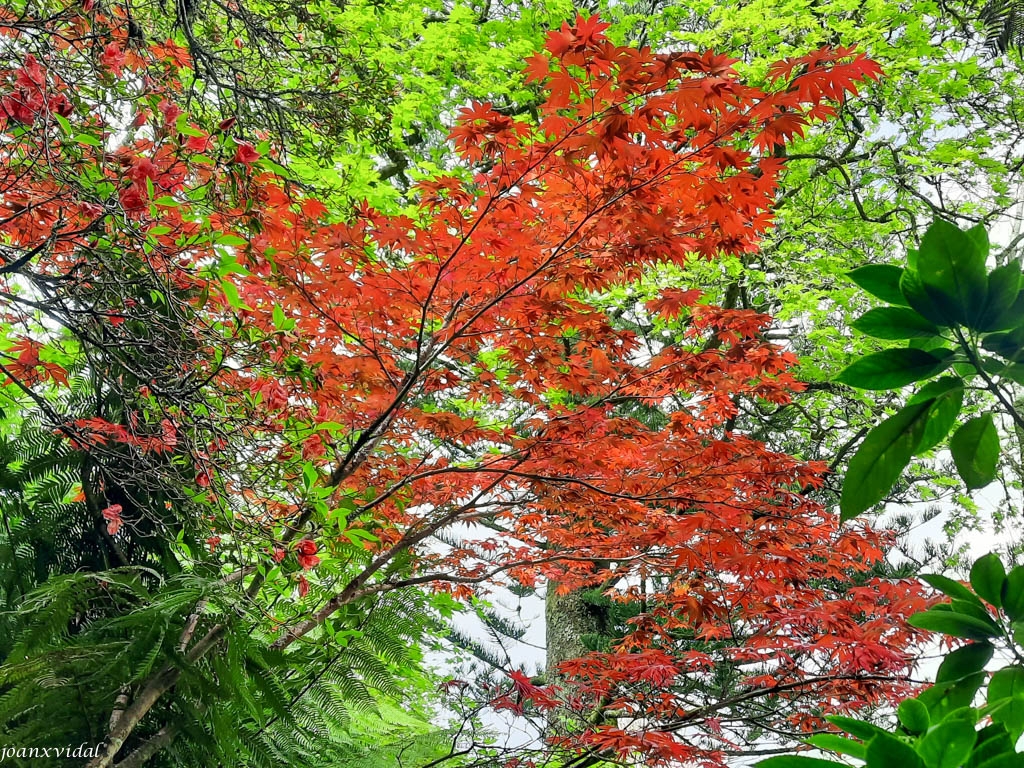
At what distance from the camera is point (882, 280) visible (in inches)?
28.5

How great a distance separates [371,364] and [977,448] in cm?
247

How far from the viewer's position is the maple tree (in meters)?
1.86

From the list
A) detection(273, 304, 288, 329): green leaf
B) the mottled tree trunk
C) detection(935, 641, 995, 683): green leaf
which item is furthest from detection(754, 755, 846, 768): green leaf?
the mottled tree trunk

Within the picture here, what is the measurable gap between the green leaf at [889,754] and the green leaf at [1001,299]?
0.38 meters

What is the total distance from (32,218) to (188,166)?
2.38 ft

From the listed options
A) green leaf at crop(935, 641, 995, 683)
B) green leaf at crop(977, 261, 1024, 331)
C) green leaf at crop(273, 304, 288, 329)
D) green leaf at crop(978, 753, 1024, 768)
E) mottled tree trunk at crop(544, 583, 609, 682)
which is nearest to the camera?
green leaf at crop(978, 753, 1024, 768)

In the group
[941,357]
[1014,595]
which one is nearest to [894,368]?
[941,357]

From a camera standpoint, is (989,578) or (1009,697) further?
(989,578)

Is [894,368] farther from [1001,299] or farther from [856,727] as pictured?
[856,727]

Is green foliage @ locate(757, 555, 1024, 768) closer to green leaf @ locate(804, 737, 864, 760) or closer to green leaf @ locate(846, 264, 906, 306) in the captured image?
green leaf @ locate(804, 737, 864, 760)

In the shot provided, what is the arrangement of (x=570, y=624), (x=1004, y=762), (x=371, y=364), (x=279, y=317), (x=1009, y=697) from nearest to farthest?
(x=1004, y=762) < (x=1009, y=697) < (x=279, y=317) < (x=371, y=364) < (x=570, y=624)

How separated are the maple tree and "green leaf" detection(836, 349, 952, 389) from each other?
1.30 meters

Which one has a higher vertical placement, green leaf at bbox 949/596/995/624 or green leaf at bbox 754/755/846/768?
green leaf at bbox 949/596/995/624

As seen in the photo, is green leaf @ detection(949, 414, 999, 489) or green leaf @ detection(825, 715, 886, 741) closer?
green leaf @ detection(825, 715, 886, 741)
